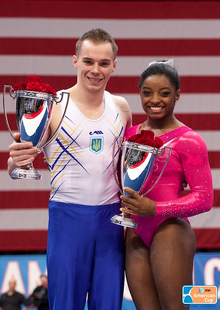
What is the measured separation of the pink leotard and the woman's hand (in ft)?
0.16

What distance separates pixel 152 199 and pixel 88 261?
0.38 metres

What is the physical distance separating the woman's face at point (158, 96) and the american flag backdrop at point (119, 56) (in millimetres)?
2667

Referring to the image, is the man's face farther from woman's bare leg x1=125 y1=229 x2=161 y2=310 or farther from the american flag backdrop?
the american flag backdrop

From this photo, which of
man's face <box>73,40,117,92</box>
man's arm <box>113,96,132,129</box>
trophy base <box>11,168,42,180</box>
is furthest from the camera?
man's arm <box>113,96,132,129</box>

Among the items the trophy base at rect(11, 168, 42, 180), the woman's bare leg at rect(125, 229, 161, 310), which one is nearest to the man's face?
the trophy base at rect(11, 168, 42, 180)

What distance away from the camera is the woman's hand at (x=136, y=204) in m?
2.04

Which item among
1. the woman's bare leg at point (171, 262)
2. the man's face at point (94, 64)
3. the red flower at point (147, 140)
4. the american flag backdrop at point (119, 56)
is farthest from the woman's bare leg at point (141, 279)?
the american flag backdrop at point (119, 56)

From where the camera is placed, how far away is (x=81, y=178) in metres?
2.27

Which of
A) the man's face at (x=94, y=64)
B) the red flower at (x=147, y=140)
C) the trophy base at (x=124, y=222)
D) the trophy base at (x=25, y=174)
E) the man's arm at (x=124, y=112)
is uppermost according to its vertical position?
the man's face at (x=94, y=64)

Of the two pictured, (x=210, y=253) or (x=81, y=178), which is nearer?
(x=81, y=178)

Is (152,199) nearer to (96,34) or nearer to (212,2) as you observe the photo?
(96,34)

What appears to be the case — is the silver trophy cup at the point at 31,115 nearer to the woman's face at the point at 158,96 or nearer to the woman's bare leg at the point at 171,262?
the woman's face at the point at 158,96

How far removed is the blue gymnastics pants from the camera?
2213 mm

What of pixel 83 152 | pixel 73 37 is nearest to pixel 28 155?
pixel 83 152
